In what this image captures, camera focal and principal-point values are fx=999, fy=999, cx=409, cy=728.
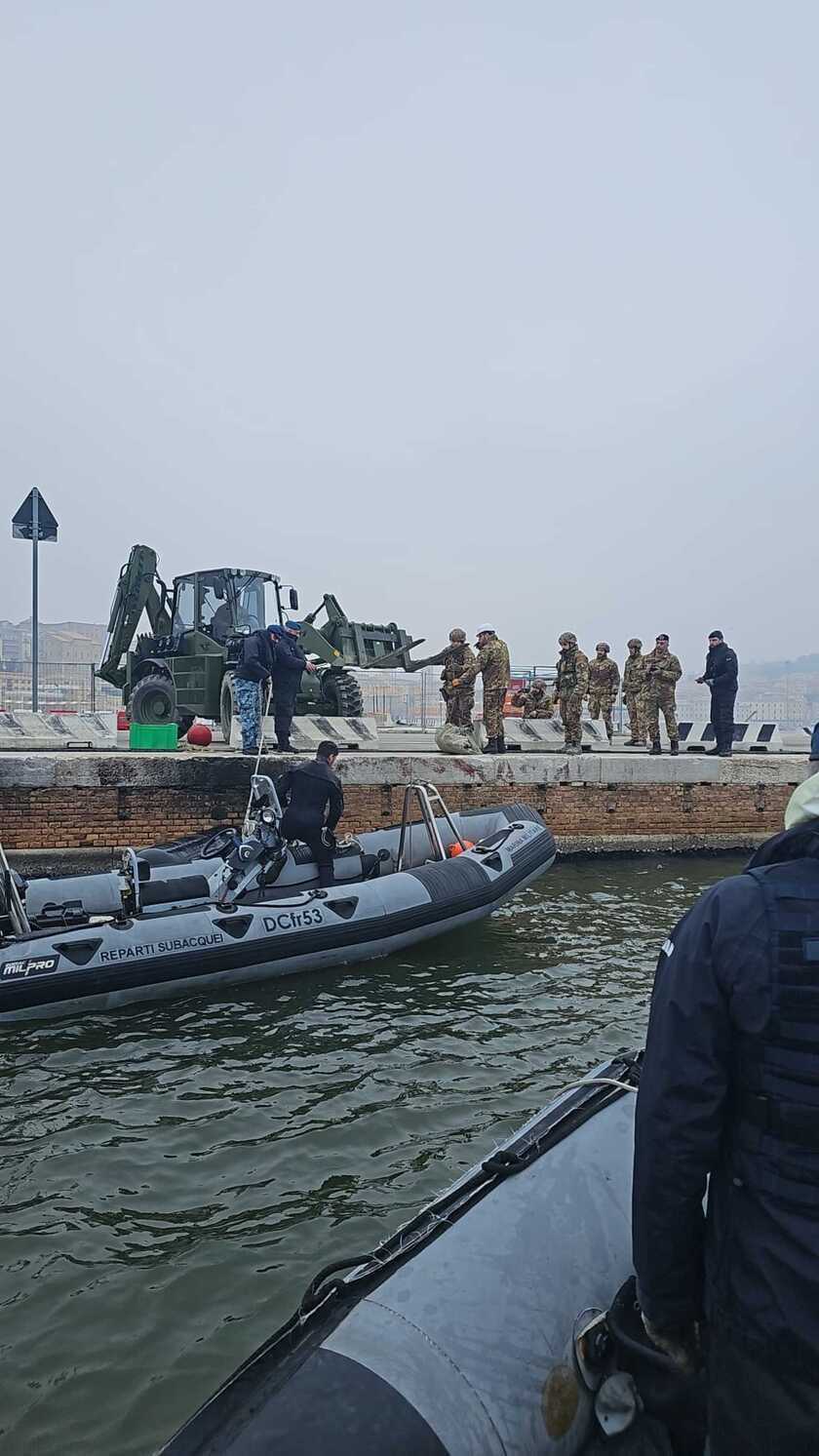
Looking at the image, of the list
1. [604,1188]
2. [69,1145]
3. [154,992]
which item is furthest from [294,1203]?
[154,992]

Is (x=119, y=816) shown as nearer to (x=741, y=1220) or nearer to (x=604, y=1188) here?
(x=604, y=1188)

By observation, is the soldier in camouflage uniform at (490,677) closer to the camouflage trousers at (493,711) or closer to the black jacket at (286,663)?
the camouflage trousers at (493,711)

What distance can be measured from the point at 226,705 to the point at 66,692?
15.3 m

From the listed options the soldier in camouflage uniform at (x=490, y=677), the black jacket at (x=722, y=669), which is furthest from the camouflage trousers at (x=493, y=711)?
the black jacket at (x=722, y=669)

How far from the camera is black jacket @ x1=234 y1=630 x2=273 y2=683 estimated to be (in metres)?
10.6

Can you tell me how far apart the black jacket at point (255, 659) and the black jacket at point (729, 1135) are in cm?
924

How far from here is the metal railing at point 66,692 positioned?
23.3 meters

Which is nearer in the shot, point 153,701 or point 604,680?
point 153,701

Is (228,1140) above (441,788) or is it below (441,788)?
below

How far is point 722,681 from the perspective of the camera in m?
12.4

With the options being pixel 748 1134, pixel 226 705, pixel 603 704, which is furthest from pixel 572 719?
pixel 748 1134

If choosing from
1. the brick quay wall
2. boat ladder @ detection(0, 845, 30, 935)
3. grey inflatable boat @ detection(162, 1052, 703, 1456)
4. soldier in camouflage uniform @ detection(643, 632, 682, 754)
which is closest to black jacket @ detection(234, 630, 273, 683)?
the brick quay wall

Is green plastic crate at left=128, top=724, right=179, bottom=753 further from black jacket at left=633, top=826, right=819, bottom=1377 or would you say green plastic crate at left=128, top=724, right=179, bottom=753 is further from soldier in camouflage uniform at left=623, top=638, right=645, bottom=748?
black jacket at left=633, top=826, right=819, bottom=1377

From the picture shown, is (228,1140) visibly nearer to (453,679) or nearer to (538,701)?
(453,679)
